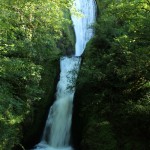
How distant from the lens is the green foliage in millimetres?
10204

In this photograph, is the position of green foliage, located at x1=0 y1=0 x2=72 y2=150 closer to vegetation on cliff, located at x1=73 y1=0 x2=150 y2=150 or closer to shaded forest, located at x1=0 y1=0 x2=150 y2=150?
shaded forest, located at x1=0 y1=0 x2=150 y2=150

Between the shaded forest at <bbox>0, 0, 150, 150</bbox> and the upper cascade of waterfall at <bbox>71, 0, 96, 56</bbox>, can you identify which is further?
the upper cascade of waterfall at <bbox>71, 0, 96, 56</bbox>

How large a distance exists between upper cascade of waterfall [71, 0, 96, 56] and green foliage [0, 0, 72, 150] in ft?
32.6

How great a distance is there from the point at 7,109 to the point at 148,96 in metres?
4.60

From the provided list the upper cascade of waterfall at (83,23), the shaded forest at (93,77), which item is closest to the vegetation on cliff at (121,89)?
the shaded forest at (93,77)

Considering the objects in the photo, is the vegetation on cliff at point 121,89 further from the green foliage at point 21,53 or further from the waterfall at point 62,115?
the green foliage at point 21,53

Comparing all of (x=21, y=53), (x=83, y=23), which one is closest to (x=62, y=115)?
(x=21, y=53)

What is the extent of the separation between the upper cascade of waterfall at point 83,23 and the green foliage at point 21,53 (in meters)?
9.95

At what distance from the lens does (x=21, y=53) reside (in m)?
12.9

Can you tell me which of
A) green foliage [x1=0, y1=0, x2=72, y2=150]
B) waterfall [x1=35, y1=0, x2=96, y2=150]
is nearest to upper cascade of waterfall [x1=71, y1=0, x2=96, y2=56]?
waterfall [x1=35, y1=0, x2=96, y2=150]

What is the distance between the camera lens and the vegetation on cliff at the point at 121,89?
35.0ft

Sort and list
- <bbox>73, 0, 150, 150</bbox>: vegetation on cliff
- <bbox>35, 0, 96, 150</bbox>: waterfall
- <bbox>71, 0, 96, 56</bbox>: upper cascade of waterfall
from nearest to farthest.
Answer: <bbox>73, 0, 150, 150</bbox>: vegetation on cliff → <bbox>35, 0, 96, 150</bbox>: waterfall → <bbox>71, 0, 96, 56</bbox>: upper cascade of waterfall

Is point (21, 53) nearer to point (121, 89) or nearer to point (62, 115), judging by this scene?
point (121, 89)

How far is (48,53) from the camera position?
14781mm
